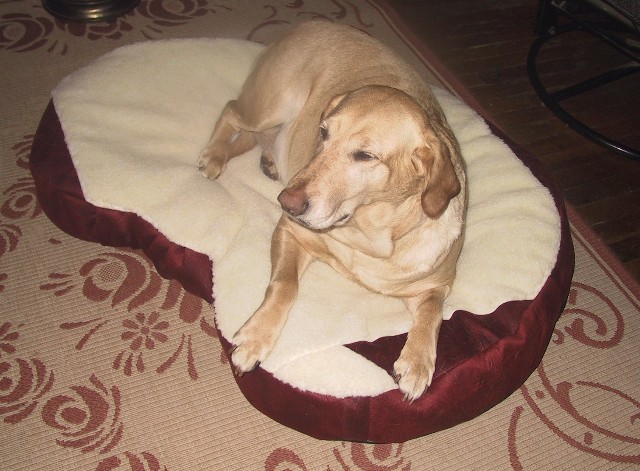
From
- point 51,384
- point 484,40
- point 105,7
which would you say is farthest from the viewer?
→ point 484,40

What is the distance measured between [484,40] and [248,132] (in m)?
2.78

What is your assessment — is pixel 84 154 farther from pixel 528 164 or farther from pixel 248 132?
pixel 528 164

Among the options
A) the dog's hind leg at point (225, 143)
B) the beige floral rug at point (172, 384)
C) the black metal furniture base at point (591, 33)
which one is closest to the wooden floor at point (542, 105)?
the black metal furniture base at point (591, 33)

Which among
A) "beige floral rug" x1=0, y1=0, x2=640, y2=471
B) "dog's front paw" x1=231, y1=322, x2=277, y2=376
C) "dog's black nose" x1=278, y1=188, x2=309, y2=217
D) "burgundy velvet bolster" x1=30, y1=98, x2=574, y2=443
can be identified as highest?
"dog's black nose" x1=278, y1=188, x2=309, y2=217

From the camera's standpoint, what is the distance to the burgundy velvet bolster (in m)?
2.30

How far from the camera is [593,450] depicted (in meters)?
2.57

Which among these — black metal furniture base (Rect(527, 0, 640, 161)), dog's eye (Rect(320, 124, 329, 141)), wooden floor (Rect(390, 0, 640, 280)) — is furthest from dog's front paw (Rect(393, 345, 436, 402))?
black metal furniture base (Rect(527, 0, 640, 161))

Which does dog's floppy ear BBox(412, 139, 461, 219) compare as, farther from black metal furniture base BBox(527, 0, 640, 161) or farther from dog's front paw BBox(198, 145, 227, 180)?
black metal furniture base BBox(527, 0, 640, 161)

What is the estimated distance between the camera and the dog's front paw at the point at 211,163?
312 cm

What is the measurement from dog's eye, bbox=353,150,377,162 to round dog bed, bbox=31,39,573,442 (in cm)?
78

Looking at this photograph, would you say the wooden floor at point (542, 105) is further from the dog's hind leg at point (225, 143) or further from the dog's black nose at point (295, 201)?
the dog's black nose at point (295, 201)

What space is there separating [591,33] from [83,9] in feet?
13.1

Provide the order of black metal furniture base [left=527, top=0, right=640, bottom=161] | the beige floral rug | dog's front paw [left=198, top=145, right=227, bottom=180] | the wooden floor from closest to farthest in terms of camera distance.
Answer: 1. the beige floral rug
2. dog's front paw [left=198, top=145, right=227, bottom=180]
3. the wooden floor
4. black metal furniture base [left=527, top=0, right=640, bottom=161]

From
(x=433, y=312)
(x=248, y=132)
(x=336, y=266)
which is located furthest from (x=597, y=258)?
(x=248, y=132)
